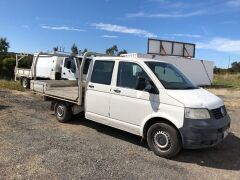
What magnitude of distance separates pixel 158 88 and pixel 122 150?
A: 5.15 feet

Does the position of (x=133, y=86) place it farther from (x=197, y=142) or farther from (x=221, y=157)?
(x=221, y=157)

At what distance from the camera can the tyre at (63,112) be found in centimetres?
938

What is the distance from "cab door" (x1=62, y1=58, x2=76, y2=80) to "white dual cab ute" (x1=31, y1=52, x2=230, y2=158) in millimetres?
9814

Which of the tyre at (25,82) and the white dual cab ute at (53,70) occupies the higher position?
the white dual cab ute at (53,70)

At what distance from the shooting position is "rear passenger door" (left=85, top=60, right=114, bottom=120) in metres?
7.91

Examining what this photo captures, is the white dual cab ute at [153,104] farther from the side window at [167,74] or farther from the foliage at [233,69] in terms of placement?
the foliage at [233,69]

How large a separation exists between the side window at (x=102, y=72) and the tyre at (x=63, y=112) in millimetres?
1551

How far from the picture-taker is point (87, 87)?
843cm

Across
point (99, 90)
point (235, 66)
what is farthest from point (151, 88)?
point (235, 66)

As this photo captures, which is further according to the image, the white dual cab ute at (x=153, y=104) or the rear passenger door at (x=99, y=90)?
the rear passenger door at (x=99, y=90)

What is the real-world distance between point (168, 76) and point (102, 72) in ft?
5.61

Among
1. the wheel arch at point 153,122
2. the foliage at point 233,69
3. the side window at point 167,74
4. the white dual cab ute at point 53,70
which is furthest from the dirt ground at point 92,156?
the foliage at point 233,69

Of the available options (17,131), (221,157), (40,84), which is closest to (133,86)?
(221,157)

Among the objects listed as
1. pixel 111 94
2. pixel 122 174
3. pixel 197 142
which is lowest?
pixel 122 174
